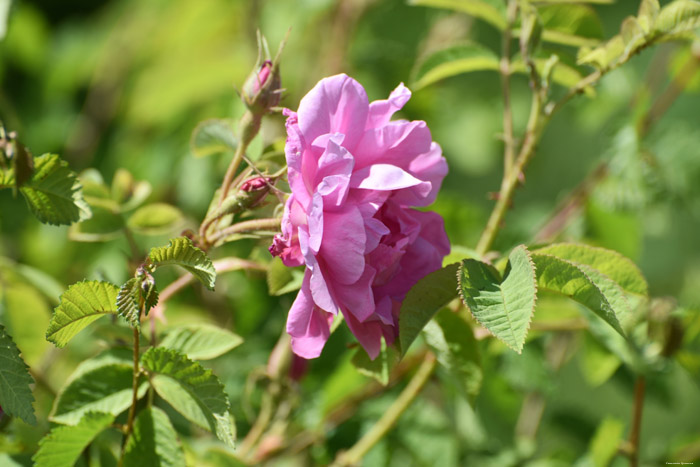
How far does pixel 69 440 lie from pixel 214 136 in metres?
0.31

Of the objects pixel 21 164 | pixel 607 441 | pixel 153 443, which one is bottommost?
pixel 607 441

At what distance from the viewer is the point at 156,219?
803 mm

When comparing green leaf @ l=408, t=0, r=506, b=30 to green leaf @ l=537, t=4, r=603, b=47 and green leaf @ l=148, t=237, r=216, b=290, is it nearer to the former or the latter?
green leaf @ l=537, t=4, r=603, b=47

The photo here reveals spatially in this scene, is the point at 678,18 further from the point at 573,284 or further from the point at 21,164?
the point at 21,164

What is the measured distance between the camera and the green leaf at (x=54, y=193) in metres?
0.60

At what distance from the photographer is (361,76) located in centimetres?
140

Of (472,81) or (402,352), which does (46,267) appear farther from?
(402,352)

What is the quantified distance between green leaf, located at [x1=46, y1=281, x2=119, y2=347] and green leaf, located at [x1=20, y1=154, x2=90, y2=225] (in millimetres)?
89

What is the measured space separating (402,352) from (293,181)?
153mm

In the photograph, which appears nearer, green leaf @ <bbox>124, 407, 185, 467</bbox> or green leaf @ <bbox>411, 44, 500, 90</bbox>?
green leaf @ <bbox>124, 407, 185, 467</bbox>

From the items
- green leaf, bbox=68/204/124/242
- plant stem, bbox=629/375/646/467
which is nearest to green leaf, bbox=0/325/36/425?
green leaf, bbox=68/204/124/242

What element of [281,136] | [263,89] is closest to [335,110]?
[263,89]

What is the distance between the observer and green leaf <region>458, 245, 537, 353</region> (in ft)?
1.70

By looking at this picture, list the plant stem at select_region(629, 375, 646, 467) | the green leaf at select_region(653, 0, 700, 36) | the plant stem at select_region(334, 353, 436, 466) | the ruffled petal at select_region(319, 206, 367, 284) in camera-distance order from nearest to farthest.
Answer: the ruffled petal at select_region(319, 206, 367, 284)
the green leaf at select_region(653, 0, 700, 36)
the plant stem at select_region(334, 353, 436, 466)
the plant stem at select_region(629, 375, 646, 467)
